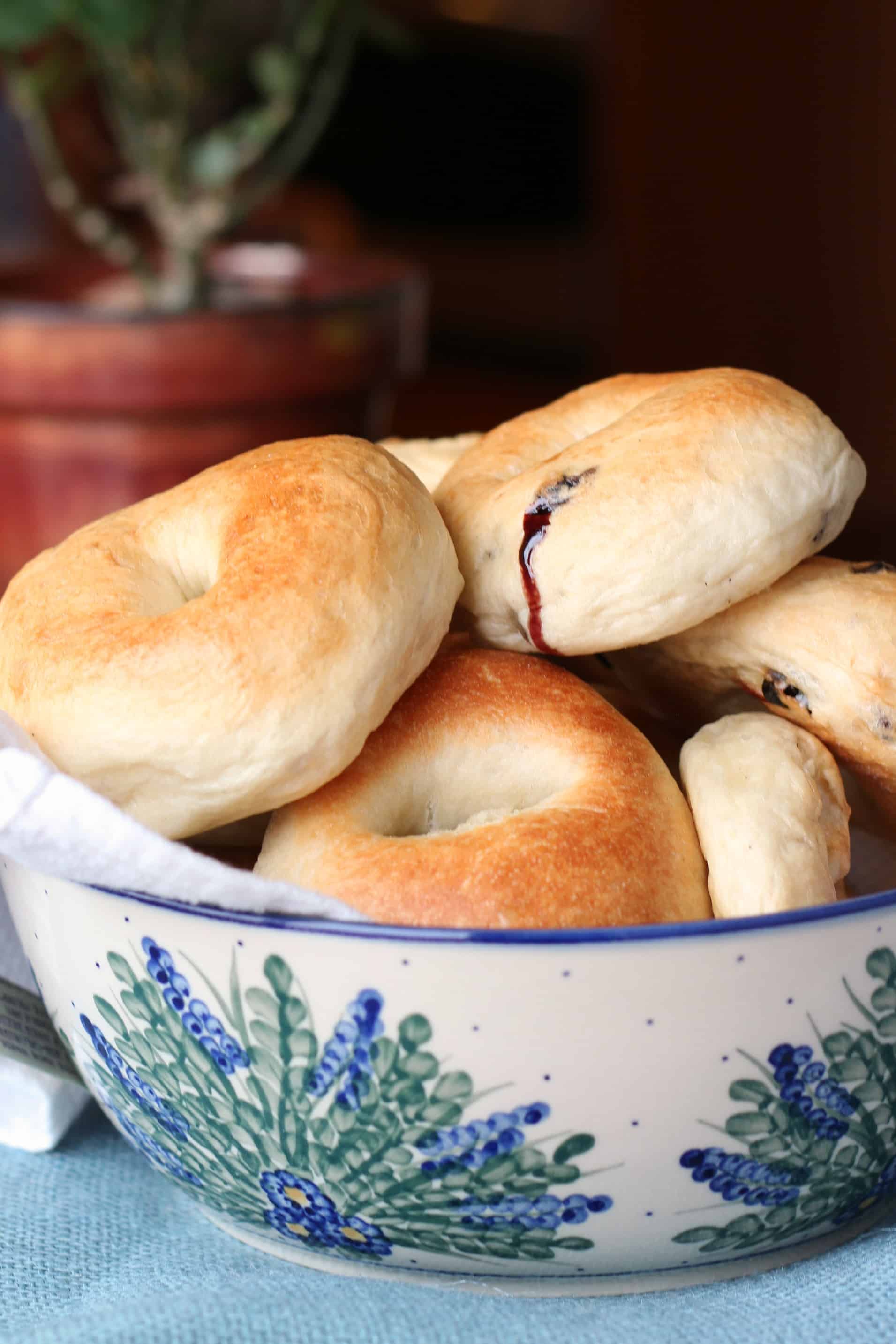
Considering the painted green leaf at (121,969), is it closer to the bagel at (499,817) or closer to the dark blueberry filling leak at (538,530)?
the bagel at (499,817)

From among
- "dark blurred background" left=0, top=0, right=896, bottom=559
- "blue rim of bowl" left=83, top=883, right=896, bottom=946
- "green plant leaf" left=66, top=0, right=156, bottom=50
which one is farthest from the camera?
"dark blurred background" left=0, top=0, right=896, bottom=559

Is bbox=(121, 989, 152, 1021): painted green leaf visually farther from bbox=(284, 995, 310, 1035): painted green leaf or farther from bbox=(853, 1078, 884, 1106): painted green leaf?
bbox=(853, 1078, 884, 1106): painted green leaf

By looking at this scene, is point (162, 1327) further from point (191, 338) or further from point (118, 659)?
point (191, 338)

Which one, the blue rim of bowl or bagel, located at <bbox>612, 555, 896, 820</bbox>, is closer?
the blue rim of bowl

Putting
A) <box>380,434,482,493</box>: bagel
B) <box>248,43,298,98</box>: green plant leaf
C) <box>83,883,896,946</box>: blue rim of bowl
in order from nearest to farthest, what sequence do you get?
1. <box>83,883,896,946</box>: blue rim of bowl
2. <box>380,434,482,493</box>: bagel
3. <box>248,43,298,98</box>: green plant leaf

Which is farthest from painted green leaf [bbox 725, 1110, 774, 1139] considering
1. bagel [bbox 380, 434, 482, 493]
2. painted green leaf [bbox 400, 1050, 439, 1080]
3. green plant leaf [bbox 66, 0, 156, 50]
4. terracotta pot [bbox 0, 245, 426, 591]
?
green plant leaf [bbox 66, 0, 156, 50]

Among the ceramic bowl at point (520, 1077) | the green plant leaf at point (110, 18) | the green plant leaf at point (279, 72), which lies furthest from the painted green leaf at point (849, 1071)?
the green plant leaf at point (279, 72)
